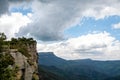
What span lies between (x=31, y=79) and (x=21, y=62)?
6.20 m

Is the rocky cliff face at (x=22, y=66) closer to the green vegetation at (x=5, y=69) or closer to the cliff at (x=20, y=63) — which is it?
the cliff at (x=20, y=63)

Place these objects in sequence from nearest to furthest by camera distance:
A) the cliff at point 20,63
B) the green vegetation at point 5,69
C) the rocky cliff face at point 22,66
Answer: the green vegetation at point 5,69 → the cliff at point 20,63 → the rocky cliff face at point 22,66

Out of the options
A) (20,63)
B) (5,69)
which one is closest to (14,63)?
(20,63)

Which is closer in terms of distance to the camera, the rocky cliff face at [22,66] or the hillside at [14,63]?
the hillside at [14,63]

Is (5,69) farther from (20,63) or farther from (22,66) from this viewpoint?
(22,66)

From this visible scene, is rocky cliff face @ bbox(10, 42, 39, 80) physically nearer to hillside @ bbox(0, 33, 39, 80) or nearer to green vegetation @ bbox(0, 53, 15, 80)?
hillside @ bbox(0, 33, 39, 80)

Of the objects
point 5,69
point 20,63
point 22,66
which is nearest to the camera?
point 5,69

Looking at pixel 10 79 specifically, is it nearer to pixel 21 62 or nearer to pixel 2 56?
pixel 2 56

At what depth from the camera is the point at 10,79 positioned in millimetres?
59281

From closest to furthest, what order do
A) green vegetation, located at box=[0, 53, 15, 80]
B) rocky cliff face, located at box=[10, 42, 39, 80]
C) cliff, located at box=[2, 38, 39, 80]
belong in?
green vegetation, located at box=[0, 53, 15, 80] → cliff, located at box=[2, 38, 39, 80] → rocky cliff face, located at box=[10, 42, 39, 80]

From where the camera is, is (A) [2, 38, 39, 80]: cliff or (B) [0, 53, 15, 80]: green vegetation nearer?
(B) [0, 53, 15, 80]: green vegetation

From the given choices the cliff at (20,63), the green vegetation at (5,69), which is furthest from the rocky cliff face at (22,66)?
the green vegetation at (5,69)

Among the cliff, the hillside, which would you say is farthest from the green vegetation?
the cliff

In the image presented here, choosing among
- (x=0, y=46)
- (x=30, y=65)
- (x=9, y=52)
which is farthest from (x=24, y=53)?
(x=0, y=46)
